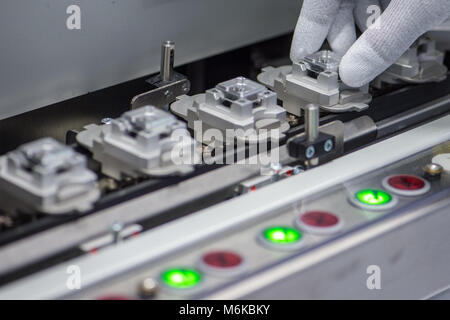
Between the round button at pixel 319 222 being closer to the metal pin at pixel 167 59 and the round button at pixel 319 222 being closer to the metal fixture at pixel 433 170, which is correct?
the metal fixture at pixel 433 170

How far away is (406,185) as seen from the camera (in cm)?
140

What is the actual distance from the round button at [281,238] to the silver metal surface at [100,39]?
2.04 ft

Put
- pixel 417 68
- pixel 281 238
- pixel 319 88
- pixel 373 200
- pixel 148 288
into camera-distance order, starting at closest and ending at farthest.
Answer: pixel 148 288 < pixel 281 238 < pixel 373 200 < pixel 319 88 < pixel 417 68

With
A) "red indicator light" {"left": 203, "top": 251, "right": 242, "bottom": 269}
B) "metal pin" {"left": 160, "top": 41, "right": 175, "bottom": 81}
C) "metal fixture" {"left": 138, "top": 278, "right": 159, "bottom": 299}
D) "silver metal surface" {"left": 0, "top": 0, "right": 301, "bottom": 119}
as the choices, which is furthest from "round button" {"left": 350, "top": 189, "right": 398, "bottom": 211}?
"silver metal surface" {"left": 0, "top": 0, "right": 301, "bottom": 119}

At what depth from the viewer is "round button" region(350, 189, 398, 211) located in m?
1.33

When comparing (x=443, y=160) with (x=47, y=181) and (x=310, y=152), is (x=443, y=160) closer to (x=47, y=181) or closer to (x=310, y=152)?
(x=310, y=152)

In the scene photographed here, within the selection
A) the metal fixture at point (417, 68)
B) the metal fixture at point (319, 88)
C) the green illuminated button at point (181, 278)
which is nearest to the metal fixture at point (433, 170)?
the metal fixture at point (319, 88)

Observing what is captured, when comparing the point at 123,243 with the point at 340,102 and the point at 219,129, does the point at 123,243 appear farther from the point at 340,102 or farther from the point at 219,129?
the point at 340,102

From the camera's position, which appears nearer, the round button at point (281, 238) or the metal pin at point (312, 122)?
the round button at point (281, 238)

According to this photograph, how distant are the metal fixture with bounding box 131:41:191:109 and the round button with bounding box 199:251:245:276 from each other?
490 millimetres

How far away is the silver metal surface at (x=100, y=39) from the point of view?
157 cm

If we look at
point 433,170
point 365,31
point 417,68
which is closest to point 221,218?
point 433,170

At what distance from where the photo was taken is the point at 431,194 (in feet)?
4.54

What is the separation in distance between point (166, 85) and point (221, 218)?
469 mm
